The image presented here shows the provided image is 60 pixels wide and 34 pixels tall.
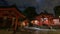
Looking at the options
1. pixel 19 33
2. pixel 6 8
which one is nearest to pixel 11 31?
pixel 19 33

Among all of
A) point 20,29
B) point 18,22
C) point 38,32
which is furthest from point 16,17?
A: point 38,32

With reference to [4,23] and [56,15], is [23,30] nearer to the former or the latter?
[4,23]

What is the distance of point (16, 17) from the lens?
218cm

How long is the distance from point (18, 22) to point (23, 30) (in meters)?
0.18

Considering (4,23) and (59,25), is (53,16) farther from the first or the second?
(4,23)

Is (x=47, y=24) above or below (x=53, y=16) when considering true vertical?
below

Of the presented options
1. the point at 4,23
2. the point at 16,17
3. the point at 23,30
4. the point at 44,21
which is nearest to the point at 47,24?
the point at 44,21

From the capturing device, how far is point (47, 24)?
85.3 inches

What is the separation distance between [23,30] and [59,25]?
2.21 feet

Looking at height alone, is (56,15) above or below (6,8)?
below

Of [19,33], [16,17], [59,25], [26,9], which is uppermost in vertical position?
[26,9]

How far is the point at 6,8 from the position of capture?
7.11ft

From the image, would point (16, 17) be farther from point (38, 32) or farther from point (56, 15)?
point (56, 15)

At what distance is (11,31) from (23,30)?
228mm
